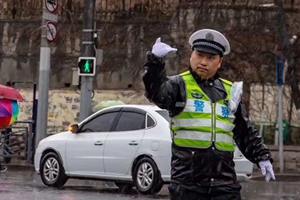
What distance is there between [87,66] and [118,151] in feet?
19.0

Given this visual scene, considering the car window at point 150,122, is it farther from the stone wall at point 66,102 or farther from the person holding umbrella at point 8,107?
the stone wall at point 66,102

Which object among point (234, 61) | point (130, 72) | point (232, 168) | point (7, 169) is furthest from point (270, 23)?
point (232, 168)

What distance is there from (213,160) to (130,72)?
922 inches

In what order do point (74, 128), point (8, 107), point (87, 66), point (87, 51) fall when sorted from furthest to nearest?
point (87, 51)
point (87, 66)
point (74, 128)
point (8, 107)

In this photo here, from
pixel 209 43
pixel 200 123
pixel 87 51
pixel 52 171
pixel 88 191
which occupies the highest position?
pixel 87 51

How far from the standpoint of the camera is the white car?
13031mm

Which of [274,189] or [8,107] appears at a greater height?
[8,107]

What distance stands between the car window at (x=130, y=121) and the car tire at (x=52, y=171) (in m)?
1.45

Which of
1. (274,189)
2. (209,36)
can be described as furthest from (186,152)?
(274,189)

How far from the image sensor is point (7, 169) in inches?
788

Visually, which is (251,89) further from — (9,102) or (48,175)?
(9,102)

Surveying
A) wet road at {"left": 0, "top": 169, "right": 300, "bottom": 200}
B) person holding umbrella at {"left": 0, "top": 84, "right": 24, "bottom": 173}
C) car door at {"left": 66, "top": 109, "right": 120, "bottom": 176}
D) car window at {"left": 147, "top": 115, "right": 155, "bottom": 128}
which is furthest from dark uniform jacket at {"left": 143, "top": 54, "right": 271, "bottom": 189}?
car door at {"left": 66, "top": 109, "right": 120, "bottom": 176}

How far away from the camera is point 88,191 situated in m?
14.1

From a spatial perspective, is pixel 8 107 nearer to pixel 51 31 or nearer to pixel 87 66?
pixel 87 66
